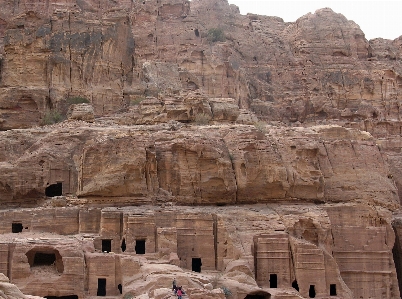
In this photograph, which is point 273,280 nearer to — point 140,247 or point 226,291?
point 226,291

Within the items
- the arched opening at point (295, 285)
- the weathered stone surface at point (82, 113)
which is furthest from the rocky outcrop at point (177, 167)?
the arched opening at point (295, 285)

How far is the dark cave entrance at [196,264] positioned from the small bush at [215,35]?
36477 mm

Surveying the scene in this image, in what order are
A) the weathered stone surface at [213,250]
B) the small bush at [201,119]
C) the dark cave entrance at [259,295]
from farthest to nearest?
the small bush at [201,119] → the dark cave entrance at [259,295] → the weathered stone surface at [213,250]

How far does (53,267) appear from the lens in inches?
1173

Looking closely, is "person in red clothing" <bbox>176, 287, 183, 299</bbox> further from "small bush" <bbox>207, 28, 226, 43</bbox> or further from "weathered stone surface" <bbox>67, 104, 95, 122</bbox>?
"small bush" <bbox>207, 28, 226, 43</bbox>

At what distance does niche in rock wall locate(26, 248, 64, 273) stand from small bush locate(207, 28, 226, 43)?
3860 cm

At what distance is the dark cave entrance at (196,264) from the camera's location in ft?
106

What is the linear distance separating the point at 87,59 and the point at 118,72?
2630 millimetres

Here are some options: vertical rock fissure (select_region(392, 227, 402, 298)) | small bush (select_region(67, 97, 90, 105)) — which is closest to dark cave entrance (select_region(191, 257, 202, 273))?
vertical rock fissure (select_region(392, 227, 402, 298))

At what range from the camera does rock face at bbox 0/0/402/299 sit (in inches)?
1158

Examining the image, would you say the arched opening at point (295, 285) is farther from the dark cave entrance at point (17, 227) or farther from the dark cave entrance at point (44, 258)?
the dark cave entrance at point (17, 227)

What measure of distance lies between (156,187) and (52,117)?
12.7 meters

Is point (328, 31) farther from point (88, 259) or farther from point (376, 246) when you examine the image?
point (88, 259)

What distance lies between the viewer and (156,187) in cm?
3484
